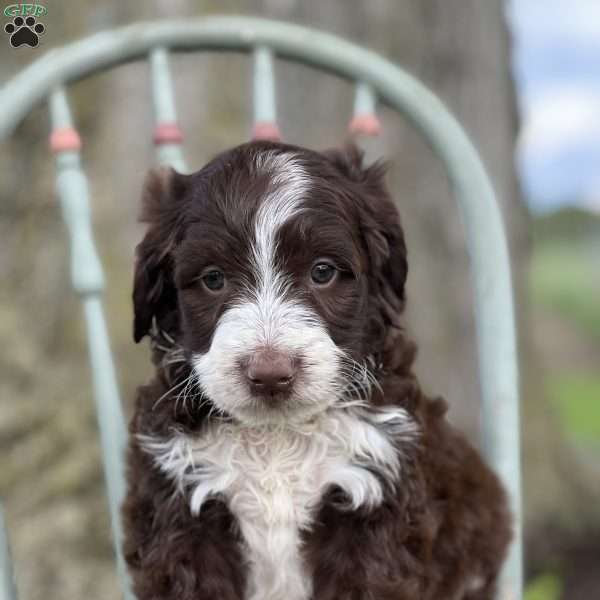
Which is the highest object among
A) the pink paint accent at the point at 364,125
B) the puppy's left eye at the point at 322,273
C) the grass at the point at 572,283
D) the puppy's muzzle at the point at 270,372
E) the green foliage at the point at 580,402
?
the pink paint accent at the point at 364,125

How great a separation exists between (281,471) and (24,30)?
7.45ft

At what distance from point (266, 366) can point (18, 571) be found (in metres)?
2.84

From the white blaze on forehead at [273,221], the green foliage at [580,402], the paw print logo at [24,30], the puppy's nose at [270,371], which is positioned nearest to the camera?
the puppy's nose at [270,371]

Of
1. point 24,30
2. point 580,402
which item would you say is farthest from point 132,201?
point 580,402

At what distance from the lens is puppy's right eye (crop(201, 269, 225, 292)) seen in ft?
8.54

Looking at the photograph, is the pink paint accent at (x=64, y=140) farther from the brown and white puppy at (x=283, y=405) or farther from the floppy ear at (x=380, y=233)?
the floppy ear at (x=380, y=233)

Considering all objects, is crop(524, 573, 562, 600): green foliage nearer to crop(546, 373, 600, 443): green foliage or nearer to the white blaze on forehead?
crop(546, 373, 600, 443): green foliage

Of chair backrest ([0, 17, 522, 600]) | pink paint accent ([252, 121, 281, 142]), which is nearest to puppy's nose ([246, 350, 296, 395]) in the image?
chair backrest ([0, 17, 522, 600])

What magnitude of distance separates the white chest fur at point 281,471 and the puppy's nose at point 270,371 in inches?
15.2

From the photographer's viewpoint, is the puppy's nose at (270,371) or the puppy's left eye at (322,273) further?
the puppy's left eye at (322,273)

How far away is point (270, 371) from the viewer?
2.42 metres

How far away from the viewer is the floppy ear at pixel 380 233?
273cm

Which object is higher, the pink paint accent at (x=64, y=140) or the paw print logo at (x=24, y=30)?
the paw print logo at (x=24, y=30)

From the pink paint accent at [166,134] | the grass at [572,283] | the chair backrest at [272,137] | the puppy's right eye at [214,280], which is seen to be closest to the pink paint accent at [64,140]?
the chair backrest at [272,137]
